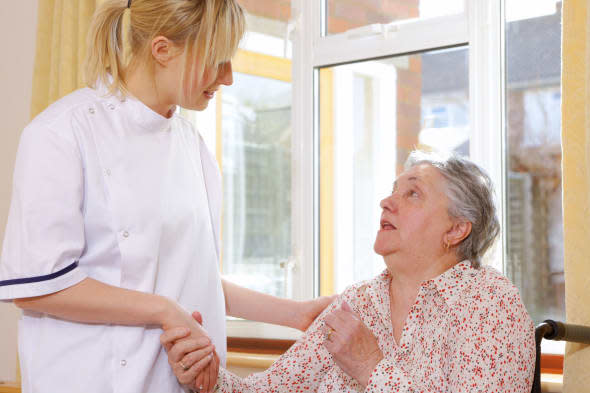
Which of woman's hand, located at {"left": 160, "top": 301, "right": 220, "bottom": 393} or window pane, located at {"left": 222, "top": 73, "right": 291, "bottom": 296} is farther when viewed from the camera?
window pane, located at {"left": 222, "top": 73, "right": 291, "bottom": 296}

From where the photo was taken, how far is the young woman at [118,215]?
1314 mm

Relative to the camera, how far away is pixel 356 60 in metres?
2.71

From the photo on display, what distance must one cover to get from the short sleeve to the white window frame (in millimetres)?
1374

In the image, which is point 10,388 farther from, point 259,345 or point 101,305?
point 101,305

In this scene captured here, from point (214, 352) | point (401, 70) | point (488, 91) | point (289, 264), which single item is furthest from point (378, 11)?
point (214, 352)

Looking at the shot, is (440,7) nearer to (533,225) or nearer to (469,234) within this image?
(533,225)

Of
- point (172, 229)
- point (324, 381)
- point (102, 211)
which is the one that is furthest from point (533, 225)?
point (102, 211)

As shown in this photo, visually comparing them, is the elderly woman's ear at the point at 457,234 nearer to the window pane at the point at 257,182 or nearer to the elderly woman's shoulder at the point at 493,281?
the elderly woman's shoulder at the point at 493,281

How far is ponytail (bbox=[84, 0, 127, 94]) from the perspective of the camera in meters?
1.45

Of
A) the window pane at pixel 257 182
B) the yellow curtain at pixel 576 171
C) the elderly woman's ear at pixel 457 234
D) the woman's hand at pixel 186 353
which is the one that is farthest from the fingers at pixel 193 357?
the window pane at pixel 257 182

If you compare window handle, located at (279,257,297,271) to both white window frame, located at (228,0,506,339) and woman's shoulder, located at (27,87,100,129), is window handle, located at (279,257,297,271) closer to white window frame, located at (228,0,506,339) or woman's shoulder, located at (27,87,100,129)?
white window frame, located at (228,0,506,339)

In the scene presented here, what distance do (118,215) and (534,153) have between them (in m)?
1.52

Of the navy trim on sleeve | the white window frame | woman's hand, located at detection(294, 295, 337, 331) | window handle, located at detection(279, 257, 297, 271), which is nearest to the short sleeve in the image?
the navy trim on sleeve

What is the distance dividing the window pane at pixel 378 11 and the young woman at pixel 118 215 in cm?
129
